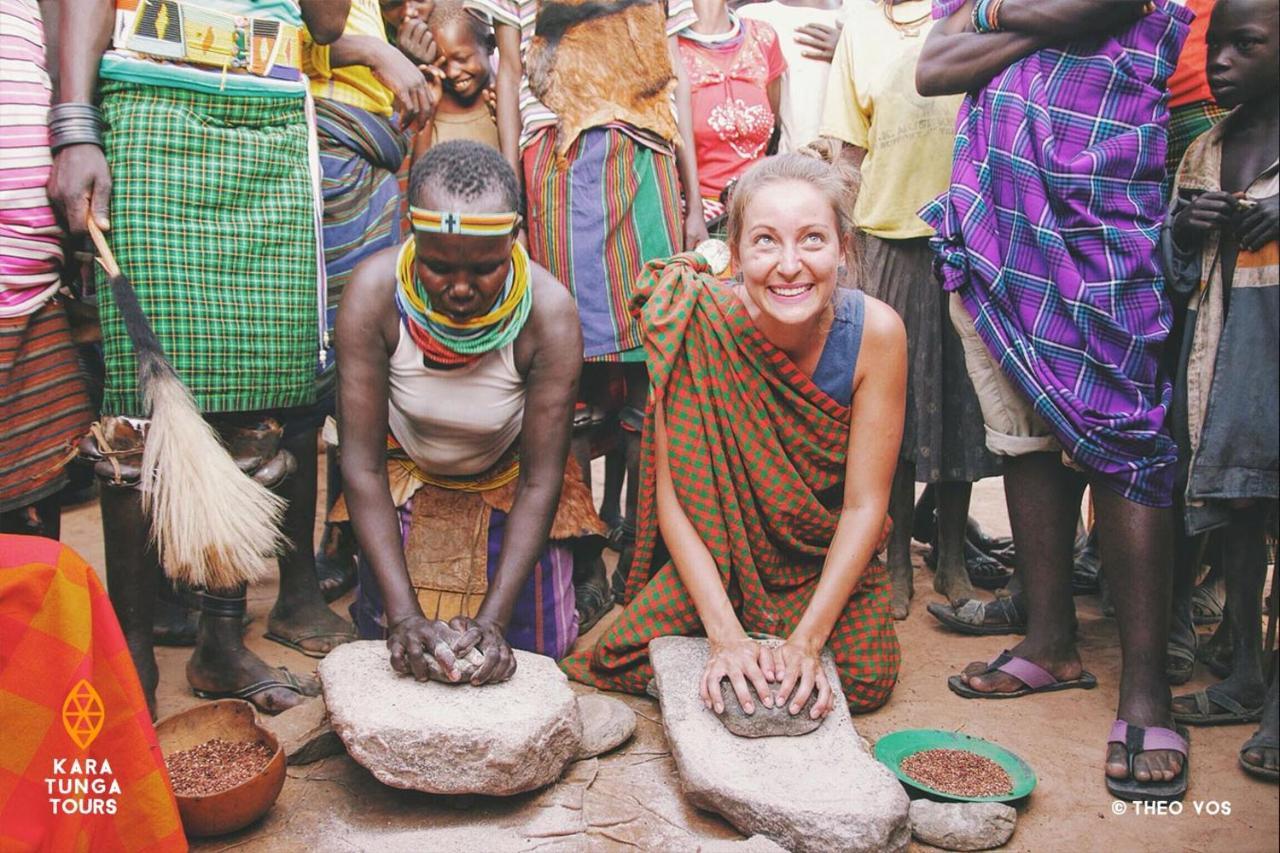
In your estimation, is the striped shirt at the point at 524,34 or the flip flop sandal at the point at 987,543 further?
the flip flop sandal at the point at 987,543

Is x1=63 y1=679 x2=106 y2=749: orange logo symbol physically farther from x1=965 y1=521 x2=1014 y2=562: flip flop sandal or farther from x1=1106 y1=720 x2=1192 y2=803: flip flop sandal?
x1=965 y1=521 x2=1014 y2=562: flip flop sandal

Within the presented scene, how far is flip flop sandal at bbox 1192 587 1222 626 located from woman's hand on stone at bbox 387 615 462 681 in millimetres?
2357

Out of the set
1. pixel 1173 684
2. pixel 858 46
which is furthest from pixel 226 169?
pixel 1173 684

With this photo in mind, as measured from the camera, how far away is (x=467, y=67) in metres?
3.77

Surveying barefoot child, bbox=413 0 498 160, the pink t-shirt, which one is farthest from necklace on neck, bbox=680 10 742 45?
barefoot child, bbox=413 0 498 160

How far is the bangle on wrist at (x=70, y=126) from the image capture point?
2484 mm

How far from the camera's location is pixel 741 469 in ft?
9.15

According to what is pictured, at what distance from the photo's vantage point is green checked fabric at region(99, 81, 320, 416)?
2.56m

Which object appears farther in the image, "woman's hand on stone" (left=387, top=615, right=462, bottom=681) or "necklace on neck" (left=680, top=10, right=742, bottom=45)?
"necklace on neck" (left=680, top=10, right=742, bottom=45)

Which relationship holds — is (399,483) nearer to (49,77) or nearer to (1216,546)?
(49,77)

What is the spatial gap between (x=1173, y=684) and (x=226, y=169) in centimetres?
278

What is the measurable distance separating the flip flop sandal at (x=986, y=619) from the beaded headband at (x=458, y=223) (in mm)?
1872

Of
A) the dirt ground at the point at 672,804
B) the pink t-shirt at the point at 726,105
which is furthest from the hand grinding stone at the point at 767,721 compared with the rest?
the pink t-shirt at the point at 726,105

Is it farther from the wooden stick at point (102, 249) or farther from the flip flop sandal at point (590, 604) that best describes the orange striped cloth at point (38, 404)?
the flip flop sandal at point (590, 604)
